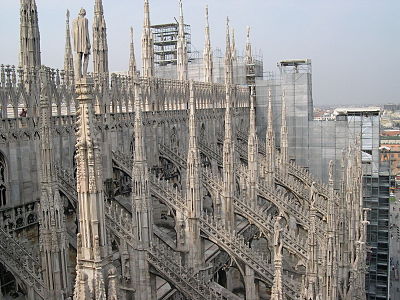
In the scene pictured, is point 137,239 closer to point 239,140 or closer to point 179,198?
point 179,198

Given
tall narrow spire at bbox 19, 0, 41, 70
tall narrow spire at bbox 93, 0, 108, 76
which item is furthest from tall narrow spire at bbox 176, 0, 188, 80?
tall narrow spire at bbox 19, 0, 41, 70

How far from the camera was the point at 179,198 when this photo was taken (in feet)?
59.0

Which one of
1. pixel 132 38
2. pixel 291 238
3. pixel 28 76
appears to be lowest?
pixel 291 238

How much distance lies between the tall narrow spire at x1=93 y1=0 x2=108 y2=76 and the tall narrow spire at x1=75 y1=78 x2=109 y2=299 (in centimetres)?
1311

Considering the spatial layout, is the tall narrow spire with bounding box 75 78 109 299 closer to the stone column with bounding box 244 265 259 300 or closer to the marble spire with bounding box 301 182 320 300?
the marble spire with bounding box 301 182 320 300

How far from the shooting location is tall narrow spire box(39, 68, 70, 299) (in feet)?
40.3

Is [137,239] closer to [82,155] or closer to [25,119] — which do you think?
[25,119]

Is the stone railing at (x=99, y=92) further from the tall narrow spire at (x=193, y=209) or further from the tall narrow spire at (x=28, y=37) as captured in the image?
the tall narrow spire at (x=193, y=209)

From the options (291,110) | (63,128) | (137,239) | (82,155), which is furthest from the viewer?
(291,110)

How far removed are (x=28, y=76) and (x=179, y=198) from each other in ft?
23.6

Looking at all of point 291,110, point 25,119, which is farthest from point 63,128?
point 291,110

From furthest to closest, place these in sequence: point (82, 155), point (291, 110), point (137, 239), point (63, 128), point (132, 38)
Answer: point (291, 110), point (132, 38), point (63, 128), point (137, 239), point (82, 155)

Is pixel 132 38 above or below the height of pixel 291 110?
above

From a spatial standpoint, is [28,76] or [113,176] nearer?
[28,76]
